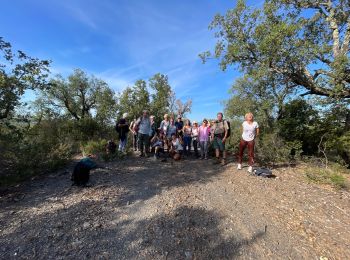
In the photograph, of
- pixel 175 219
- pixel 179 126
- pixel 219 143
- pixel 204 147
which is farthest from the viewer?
pixel 179 126

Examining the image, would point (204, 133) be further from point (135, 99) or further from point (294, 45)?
point (135, 99)

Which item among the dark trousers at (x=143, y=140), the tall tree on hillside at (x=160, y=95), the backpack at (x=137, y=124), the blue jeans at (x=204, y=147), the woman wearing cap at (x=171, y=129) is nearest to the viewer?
the backpack at (x=137, y=124)

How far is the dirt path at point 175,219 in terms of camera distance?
385cm

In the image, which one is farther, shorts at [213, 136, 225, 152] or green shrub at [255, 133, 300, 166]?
green shrub at [255, 133, 300, 166]

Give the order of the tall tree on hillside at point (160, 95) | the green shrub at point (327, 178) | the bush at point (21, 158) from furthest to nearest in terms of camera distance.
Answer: the tall tree on hillside at point (160, 95) → the bush at point (21, 158) → the green shrub at point (327, 178)

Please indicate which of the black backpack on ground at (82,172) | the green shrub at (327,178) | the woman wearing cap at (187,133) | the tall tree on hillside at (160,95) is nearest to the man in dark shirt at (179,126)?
the woman wearing cap at (187,133)

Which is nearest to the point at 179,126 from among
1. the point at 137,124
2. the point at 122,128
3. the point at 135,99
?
the point at 137,124

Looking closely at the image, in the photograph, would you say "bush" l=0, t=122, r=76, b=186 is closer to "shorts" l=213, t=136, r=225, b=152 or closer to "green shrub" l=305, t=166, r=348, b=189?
"shorts" l=213, t=136, r=225, b=152

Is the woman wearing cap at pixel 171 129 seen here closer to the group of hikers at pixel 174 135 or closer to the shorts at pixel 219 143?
the group of hikers at pixel 174 135

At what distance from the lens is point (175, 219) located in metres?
4.75

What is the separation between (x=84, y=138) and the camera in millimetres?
15578

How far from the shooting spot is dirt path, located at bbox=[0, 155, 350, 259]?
3854mm

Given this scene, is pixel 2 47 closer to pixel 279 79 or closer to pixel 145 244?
pixel 145 244

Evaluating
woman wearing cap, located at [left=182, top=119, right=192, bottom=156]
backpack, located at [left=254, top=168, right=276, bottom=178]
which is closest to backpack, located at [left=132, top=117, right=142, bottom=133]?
woman wearing cap, located at [left=182, top=119, right=192, bottom=156]
